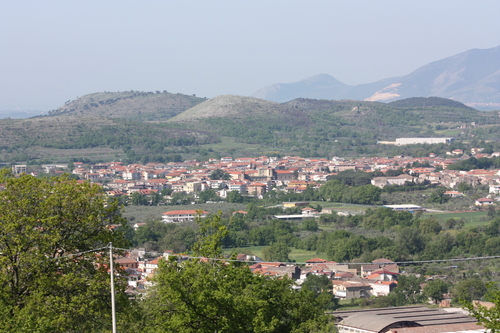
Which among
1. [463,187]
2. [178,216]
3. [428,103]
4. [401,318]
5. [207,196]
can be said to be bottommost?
[463,187]

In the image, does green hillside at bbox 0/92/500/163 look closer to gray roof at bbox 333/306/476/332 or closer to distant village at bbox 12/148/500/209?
distant village at bbox 12/148/500/209

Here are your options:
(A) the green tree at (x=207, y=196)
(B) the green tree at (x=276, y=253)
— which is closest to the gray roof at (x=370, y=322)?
(B) the green tree at (x=276, y=253)

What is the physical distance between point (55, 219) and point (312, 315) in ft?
21.4

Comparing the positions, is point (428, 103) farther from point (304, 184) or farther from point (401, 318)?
point (401, 318)

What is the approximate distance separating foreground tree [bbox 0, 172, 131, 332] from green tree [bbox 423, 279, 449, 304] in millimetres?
21984

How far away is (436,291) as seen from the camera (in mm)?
33500

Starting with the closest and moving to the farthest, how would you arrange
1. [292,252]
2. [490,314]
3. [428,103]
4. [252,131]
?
[490,314] < [292,252] < [252,131] < [428,103]

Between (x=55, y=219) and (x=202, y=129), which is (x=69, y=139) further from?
(x=55, y=219)

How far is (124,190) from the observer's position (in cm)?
8062

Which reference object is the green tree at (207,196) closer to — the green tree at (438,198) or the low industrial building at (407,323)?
the green tree at (438,198)

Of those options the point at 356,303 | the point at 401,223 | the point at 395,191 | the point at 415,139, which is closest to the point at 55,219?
the point at 356,303

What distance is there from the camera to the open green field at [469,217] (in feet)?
184

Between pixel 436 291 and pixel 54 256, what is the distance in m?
23.0

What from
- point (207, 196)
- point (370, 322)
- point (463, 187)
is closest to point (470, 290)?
point (370, 322)
